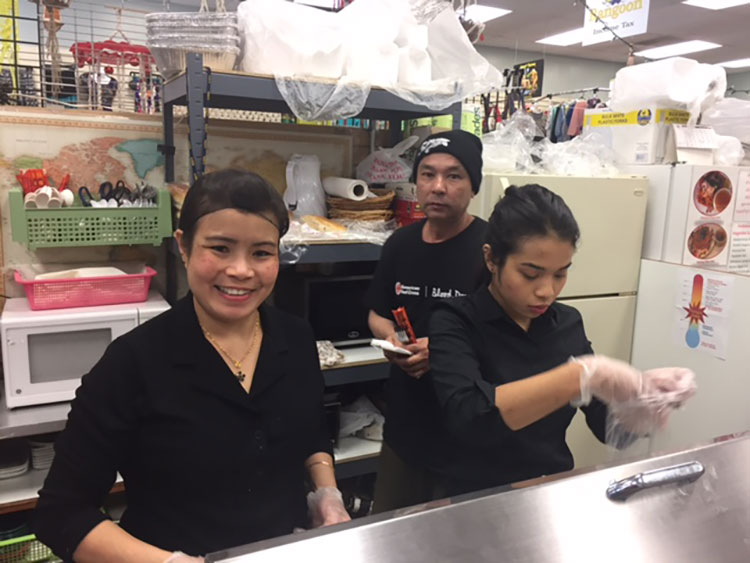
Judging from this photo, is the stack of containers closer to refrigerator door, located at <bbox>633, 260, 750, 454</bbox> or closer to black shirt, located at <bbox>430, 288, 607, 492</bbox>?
black shirt, located at <bbox>430, 288, 607, 492</bbox>

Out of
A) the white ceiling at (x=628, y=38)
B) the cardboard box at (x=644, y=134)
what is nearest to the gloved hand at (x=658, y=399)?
the cardboard box at (x=644, y=134)

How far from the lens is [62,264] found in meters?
2.33

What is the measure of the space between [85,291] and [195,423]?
4.35 feet

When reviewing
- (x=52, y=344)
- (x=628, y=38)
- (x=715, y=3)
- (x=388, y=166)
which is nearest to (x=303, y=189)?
(x=388, y=166)

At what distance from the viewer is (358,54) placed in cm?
204

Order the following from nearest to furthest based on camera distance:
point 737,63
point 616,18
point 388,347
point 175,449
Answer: point 175,449, point 388,347, point 616,18, point 737,63

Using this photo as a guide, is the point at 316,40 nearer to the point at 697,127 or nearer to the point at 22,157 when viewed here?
the point at 22,157

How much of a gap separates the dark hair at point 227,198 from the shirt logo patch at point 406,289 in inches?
27.9

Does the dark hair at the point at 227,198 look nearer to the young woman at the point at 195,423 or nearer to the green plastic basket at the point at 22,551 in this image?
the young woman at the point at 195,423

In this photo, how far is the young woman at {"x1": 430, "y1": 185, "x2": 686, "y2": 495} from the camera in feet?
3.21

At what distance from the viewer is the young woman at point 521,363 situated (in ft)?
3.21

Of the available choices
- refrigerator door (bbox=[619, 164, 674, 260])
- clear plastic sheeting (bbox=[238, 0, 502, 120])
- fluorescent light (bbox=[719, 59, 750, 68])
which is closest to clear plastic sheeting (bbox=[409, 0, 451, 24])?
clear plastic sheeting (bbox=[238, 0, 502, 120])

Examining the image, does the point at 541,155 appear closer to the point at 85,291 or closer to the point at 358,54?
the point at 358,54

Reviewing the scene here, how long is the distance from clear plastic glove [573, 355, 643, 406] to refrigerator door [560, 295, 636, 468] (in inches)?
61.2
